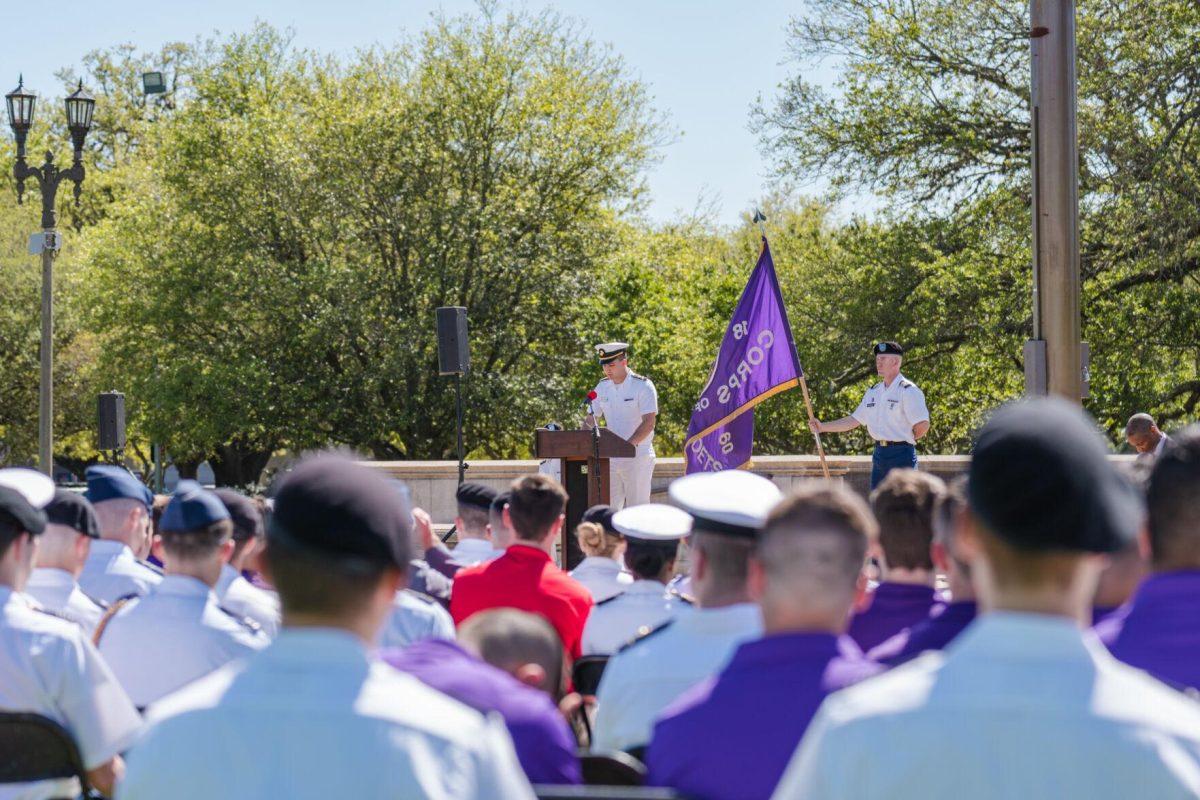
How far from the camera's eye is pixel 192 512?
454 centimetres

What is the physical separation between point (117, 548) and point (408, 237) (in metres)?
24.9

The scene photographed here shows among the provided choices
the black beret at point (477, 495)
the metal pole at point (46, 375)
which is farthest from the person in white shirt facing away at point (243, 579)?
the metal pole at point (46, 375)

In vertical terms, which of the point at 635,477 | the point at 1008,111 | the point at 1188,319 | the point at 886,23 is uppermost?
the point at 886,23

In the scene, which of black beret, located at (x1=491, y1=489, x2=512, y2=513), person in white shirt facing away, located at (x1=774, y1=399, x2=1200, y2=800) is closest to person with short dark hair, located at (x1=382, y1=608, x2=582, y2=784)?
person in white shirt facing away, located at (x1=774, y1=399, x2=1200, y2=800)

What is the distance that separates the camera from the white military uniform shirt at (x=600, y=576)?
6.49m

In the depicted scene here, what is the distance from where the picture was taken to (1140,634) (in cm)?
316

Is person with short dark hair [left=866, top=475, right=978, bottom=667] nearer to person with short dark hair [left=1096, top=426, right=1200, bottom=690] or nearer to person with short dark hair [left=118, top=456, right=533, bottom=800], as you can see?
person with short dark hair [left=1096, top=426, right=1200, bottom=690]

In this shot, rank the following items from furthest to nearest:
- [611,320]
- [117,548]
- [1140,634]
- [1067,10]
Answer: [611,320] < [1067,10] < [117,548] < [1140,634]

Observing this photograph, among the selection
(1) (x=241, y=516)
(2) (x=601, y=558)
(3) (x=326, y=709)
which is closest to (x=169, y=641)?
(1) (x=241, y=516)

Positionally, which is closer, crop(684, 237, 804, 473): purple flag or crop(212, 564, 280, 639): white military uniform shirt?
crop(212, 564, 280, 639): white military uniform shirt

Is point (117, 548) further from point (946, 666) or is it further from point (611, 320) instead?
point (611, 320)

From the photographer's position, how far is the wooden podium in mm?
12508

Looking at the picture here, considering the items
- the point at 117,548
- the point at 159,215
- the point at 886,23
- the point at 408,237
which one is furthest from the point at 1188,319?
the point at 159,215

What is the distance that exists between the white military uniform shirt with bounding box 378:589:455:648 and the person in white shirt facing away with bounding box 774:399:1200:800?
10.4ft
